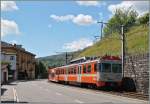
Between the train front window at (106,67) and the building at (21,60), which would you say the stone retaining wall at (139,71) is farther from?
the building at (21,60)

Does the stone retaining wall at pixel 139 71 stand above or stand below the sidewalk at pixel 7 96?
above

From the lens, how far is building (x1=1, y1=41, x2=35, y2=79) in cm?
13112

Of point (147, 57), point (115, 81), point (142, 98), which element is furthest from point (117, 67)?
point (142, 98)

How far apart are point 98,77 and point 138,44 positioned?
18.6 m

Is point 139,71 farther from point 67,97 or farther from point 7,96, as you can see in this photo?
point 7,96

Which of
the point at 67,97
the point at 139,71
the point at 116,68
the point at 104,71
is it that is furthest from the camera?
the point at 116,68

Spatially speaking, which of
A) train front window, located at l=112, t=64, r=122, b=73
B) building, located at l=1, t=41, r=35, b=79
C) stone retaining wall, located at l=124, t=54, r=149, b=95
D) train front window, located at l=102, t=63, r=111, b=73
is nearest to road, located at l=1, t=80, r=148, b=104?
stone retaining wall, located at l=124, t=54, r=149, b=95

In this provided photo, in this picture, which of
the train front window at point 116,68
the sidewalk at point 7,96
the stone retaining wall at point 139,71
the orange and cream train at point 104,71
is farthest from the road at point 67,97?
the train front window at point 116,68

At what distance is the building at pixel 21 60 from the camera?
131 meters

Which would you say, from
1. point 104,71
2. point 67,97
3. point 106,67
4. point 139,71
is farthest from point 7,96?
point 139,71

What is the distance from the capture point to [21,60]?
458ft

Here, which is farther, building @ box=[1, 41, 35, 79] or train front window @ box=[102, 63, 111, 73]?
building @ box=[1, 41, 35, 79]

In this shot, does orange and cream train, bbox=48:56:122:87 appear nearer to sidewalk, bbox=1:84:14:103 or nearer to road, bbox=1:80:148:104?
road, bbox=1:80:148:104

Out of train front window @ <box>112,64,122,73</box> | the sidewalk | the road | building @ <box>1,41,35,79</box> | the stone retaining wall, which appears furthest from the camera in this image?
building @ <box>1,41,35,79</box>
